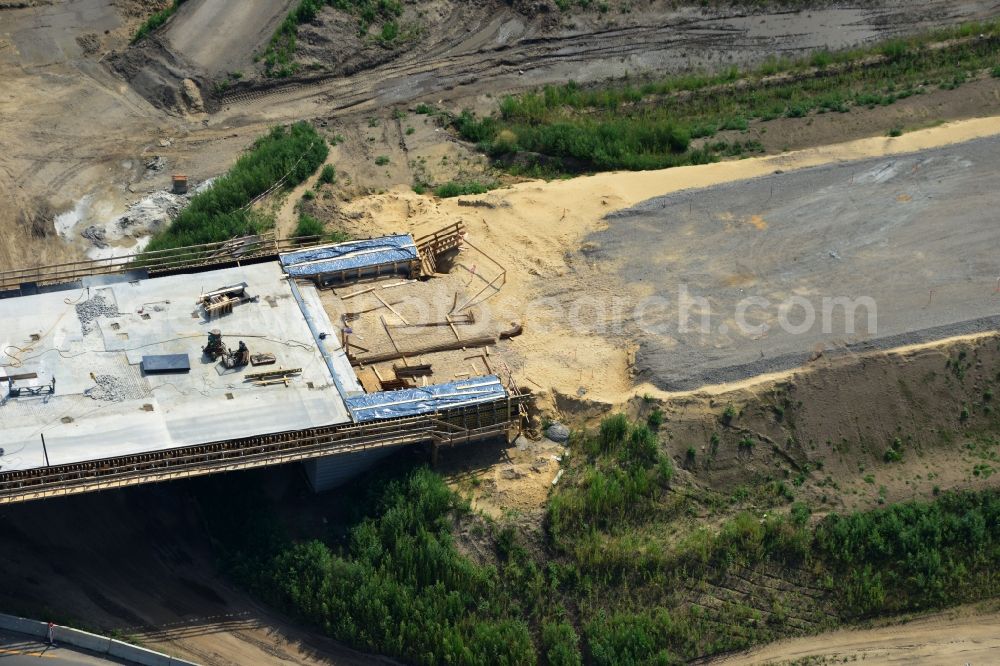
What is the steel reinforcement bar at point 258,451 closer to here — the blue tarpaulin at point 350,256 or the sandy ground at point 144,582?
the sandy ground at point 144,582

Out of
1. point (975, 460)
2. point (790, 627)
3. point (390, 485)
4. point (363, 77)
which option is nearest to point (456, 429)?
point (390, 485)

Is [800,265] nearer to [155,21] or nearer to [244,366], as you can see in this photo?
[244,366]

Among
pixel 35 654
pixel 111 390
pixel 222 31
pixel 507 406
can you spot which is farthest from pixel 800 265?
pixel 222 31

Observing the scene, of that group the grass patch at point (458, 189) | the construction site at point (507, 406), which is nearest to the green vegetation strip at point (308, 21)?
the construction site at point (507, 406)

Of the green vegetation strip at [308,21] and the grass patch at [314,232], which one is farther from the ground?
the green vegetation strip at [308,21]

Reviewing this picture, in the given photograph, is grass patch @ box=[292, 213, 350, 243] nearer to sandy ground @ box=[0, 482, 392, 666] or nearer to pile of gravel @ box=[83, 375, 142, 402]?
sandy ground @ box=[0, 482, 392, 666]

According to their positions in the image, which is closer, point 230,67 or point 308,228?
point 308,228

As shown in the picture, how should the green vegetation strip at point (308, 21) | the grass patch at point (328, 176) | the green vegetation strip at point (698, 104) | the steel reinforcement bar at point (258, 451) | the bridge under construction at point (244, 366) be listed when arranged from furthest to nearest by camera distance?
1. the green vegetation strip at point (308, 21)
2. the green vegetation strip at point (698, 104)
3. the grass patch at point (328, 176)
4. the bridge under construction at point (244, 366)
5. the steel reinforcement bar at point (258, 451)
